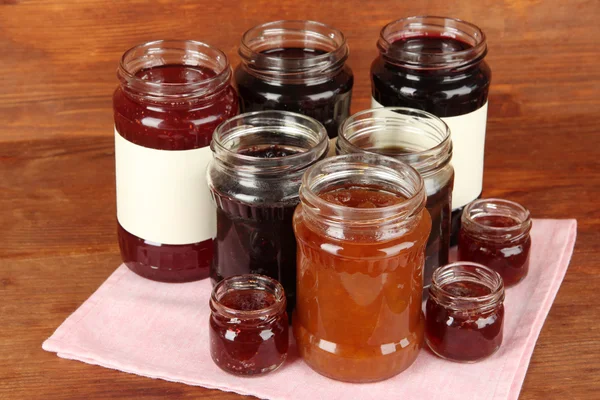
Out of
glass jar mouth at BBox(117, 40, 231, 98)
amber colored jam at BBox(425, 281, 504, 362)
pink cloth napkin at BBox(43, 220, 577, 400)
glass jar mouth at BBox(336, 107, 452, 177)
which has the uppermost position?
glass jar mouth at BBox(117, 40, 231, 98)

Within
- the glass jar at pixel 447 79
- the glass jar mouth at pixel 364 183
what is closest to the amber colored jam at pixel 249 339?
the glass jar mouth at pixel 364 183

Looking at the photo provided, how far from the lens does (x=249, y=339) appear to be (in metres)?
1.38

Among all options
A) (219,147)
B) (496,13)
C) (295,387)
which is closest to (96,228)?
(219,147)

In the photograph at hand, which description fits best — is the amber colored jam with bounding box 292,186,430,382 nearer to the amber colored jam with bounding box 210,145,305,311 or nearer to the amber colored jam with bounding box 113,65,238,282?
the amber colored jam with bounding box 210,145,305,311

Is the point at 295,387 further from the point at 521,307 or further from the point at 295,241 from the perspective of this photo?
the point at 521,307

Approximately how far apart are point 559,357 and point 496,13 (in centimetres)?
86

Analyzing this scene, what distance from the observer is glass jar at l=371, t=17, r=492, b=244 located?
1.59 metres

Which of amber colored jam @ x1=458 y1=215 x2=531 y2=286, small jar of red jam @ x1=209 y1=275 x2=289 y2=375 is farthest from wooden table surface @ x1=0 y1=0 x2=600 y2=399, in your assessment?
small jar of red jam @ x1=209 y1=275 x2=289 y2=375

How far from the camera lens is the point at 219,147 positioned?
145cm

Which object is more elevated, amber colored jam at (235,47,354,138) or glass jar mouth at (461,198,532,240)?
amber colored jam at (235,47,354,138)

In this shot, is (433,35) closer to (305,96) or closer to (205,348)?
(305,96)

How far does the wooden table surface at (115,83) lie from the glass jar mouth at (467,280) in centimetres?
23

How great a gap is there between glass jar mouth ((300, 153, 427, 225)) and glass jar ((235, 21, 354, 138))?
0.20m

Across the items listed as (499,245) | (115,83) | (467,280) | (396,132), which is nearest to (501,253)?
(499,245)
